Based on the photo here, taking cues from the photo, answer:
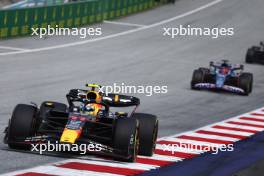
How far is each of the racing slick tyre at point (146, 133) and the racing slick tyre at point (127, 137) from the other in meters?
0.57

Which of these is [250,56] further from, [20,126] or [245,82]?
[20,126]

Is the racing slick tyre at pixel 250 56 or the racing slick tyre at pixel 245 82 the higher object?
the racing slick tyre at pixel 250 56

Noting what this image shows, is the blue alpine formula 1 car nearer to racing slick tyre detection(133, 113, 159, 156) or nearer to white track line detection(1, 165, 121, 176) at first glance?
racing slick tyre detection(133, 113, 159, 156)

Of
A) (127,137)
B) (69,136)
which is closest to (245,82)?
(127,137)

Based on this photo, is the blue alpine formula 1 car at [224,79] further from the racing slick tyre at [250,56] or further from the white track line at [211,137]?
the racing slick tyre at [250,56]

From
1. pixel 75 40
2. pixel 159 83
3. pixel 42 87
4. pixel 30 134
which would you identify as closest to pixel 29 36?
pixel 75 40

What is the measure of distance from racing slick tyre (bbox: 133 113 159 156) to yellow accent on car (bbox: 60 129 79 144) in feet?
4.14

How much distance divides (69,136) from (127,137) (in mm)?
930

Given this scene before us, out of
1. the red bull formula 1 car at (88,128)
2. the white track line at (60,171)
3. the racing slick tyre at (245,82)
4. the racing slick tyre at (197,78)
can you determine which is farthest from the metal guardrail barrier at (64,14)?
the white track line at (60,171)

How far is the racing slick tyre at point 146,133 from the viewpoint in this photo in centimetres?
1440

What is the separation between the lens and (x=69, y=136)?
535 inches

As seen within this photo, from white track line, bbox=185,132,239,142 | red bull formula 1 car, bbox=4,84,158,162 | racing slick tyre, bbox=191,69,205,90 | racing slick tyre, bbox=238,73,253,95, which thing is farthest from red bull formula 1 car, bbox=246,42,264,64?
red bull formula 1 car, bbox=4,84,158,162

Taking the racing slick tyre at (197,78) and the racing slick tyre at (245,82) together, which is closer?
the racing slick tyre at (245,82)

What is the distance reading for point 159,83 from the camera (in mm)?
28188
